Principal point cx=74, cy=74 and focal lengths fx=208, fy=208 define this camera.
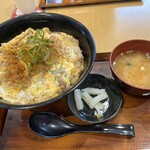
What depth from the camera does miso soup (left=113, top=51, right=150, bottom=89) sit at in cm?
108

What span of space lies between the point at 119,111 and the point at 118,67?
0.24 m

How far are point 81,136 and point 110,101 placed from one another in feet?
0.81

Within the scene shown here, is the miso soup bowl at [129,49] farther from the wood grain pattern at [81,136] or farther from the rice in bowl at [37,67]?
the rice in bowl at [37,67]

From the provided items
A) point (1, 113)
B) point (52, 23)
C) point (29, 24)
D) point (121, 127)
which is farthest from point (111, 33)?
point (1, 113)

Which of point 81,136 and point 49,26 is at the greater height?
point 49,26

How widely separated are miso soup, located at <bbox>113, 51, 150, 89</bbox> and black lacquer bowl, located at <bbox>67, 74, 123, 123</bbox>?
8 cm

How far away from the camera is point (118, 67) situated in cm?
114

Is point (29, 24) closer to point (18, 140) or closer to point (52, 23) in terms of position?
point (52, 23)

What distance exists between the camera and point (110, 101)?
1108 millimetres

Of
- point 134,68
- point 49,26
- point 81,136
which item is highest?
point 49,26

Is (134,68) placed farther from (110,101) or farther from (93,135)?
(93,135)

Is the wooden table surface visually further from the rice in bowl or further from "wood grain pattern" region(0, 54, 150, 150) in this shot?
the rice in bowl

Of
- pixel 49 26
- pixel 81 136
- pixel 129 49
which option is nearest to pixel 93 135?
pixel 81 136

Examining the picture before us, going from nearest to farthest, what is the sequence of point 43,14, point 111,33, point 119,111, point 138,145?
1. point 138,145
2. point 119,111
3. point 43,14
4. point 111,33
